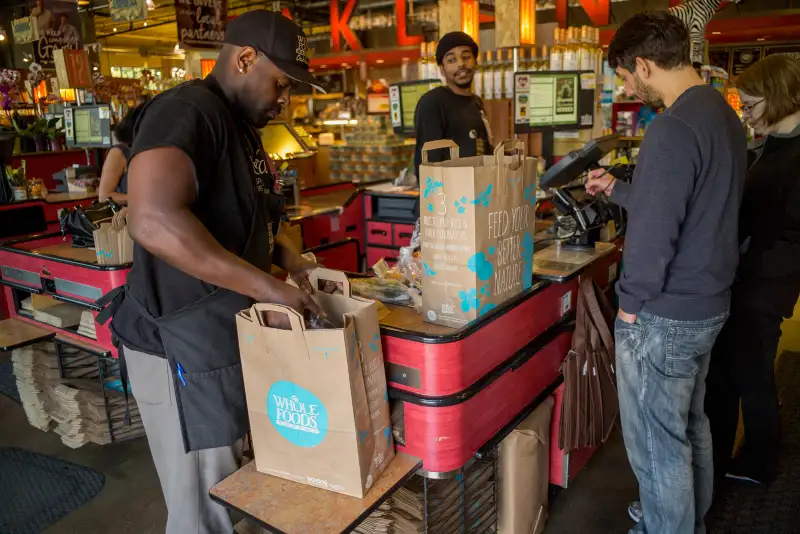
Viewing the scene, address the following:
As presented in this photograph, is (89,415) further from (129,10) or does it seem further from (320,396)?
(129,10)

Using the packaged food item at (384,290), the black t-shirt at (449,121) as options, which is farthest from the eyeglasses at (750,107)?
the black t-shirt at (449,121)

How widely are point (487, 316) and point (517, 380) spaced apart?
430mm

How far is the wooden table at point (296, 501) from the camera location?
161 centimetres

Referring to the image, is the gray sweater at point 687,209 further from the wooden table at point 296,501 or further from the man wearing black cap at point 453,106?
the man wearing black cap at point 453,106

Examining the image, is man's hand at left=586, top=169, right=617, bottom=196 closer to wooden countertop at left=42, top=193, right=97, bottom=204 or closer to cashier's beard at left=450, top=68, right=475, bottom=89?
cashier's beard at left=450, top=68, right=475, bottom=89

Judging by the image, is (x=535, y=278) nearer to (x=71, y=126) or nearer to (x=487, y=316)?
(x=487, y=316)

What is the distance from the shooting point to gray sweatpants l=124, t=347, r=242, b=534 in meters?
1.80

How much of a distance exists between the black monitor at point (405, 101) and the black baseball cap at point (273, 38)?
14.1 ft

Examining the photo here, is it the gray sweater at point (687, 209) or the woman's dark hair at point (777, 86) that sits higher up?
the woman's dark hair at point (777, 86)

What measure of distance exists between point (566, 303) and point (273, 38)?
5.10 ft

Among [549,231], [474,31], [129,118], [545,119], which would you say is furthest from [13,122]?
[549,231]

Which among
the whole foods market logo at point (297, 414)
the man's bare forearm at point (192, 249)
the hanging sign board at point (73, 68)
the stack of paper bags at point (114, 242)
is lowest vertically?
the whole foods market logo at point (297, 414)

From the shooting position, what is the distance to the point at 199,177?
1.52 metres

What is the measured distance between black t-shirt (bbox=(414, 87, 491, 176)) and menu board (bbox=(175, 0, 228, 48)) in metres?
3.60
